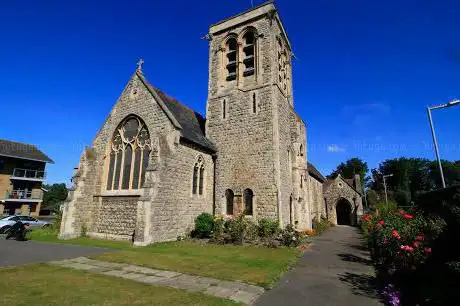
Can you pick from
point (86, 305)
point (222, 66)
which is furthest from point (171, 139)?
point (86, 305)

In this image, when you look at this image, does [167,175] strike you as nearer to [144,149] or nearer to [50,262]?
[144,149]

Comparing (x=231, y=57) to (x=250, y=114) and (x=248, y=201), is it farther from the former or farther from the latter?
(x=248, y=201)

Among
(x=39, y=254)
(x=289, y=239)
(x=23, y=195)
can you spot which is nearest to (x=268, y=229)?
(x=289, y=239)

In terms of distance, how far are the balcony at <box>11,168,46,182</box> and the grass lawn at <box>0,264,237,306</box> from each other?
39.6 meters

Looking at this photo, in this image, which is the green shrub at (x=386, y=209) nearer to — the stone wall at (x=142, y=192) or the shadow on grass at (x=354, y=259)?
the shadow on grass at (x=354, y=259)

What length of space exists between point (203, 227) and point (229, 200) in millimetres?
3024

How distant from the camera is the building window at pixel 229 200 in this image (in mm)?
17789

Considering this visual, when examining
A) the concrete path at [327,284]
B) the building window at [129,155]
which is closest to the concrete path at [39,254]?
the building window at [129,155]

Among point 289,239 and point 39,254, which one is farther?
point 289,239

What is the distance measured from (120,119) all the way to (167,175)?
5763 mm

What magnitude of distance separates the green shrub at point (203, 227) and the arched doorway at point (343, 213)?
28.5 metres

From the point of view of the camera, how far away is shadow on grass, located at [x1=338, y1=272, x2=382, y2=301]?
254 inches

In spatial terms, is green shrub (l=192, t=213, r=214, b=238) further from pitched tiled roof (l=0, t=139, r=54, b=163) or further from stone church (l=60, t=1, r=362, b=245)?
pitched tiled roof (l=0, t=139, r=54, b=163)

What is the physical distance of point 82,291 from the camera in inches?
232
